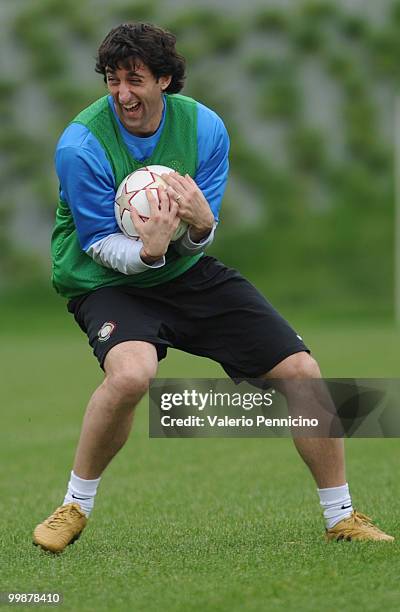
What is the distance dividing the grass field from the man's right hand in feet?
3.40

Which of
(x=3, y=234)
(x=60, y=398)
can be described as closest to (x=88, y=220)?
(x=60, y=398)

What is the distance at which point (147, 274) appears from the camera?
4559 millimetres

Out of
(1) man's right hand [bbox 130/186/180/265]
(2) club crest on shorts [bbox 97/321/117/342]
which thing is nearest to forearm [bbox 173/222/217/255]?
(1) man's right hand [bbox 130/186/180/265]

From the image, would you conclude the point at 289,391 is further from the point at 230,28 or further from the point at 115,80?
the point at 230,28

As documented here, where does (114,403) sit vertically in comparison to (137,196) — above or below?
below

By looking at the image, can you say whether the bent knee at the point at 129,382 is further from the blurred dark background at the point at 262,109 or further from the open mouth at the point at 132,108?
the blurred dark background at the point at 262,109

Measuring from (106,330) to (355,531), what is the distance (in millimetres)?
1137

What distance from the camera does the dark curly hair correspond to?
4379mm

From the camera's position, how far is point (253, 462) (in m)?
7.48

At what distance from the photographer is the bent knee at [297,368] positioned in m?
4.52

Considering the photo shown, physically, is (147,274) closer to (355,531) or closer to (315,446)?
(315,446)

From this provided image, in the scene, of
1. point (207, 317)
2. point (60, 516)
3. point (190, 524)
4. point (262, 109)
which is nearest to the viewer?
point (60, 516)

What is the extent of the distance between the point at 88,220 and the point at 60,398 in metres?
6.36

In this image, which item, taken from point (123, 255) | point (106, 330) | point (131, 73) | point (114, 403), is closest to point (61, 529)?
point (114, 403)
